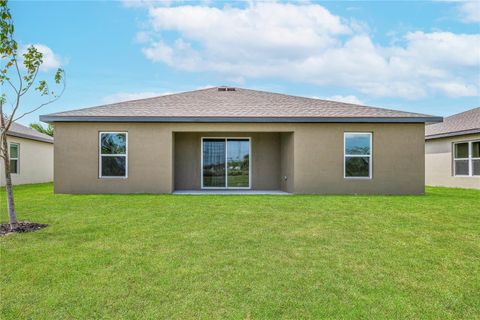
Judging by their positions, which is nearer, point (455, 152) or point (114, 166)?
point (114, 166)

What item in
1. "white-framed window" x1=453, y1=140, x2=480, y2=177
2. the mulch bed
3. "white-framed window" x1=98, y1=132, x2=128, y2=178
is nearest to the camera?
the mulch bed

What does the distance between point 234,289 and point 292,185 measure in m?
8.49

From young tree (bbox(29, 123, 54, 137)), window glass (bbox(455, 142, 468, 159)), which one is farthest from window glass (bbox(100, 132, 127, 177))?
young tree (bbox(29, 123, 54, 137))

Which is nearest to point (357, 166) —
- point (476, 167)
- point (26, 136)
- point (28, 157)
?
point (476, 167)

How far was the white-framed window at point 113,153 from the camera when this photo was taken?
38.5 ft

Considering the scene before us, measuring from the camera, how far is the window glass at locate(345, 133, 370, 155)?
11.8 meters

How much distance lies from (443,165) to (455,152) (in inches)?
38.1

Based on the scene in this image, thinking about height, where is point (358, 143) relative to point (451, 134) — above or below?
below

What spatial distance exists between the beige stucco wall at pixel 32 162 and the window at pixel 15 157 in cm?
20

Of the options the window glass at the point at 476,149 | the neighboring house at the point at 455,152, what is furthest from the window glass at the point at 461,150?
the window glass at the point at 476,149

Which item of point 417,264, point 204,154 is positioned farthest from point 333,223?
point 204,154

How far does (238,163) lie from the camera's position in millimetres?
13250

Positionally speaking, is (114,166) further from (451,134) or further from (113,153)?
(451,134)

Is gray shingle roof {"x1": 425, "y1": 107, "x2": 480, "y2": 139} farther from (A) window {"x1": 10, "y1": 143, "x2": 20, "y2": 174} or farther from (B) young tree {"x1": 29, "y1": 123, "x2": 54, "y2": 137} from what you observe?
(B) young tree {"x1": 29, "y1": 123, "x2": 54, "y2": 137}
